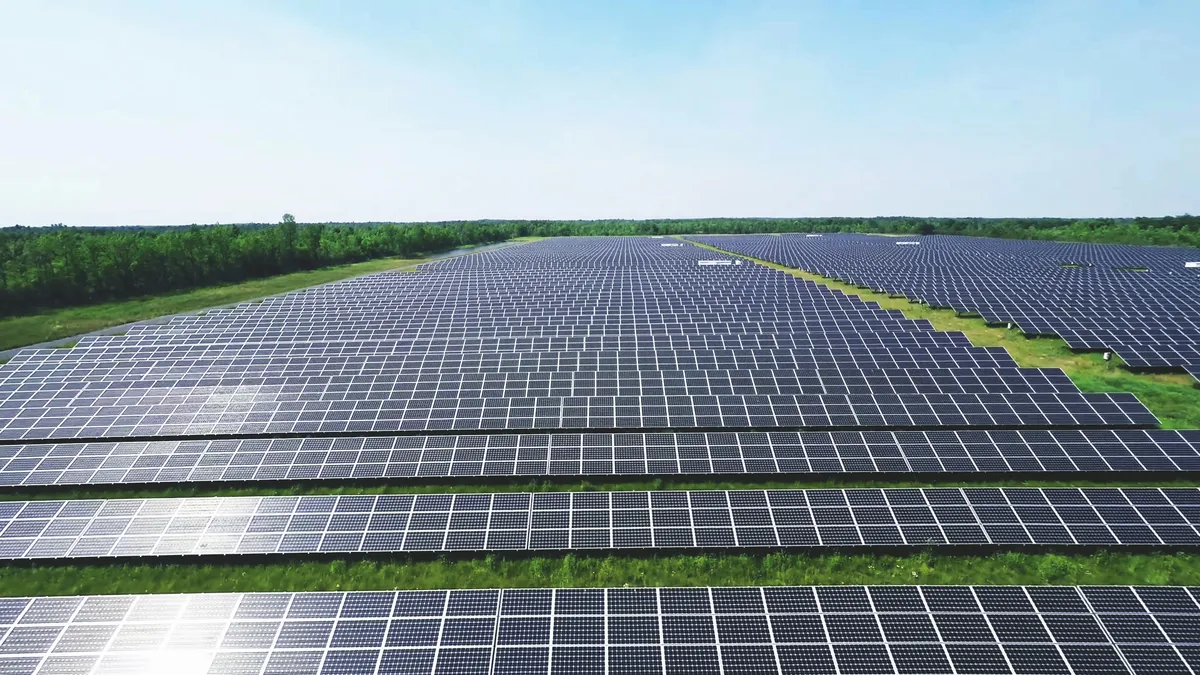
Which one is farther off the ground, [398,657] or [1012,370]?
[1012,370]

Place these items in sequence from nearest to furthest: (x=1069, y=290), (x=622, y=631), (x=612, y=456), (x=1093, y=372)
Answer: (x=622, y=631) < (x=612, y=456) < (x=1093, y=372) < (x=1069, y=290)

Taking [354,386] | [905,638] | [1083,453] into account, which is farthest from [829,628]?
[354,386]

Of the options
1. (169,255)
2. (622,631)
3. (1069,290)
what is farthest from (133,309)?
(1069,290)

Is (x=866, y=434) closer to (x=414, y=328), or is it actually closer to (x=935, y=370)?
(x=935, y=370)

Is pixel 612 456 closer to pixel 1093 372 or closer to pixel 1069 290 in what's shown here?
pixel 1093 372

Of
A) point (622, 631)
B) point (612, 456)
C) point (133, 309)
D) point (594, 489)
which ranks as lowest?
point (133, 309)

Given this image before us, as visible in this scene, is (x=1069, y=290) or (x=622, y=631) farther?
(x=1069, y=290)
